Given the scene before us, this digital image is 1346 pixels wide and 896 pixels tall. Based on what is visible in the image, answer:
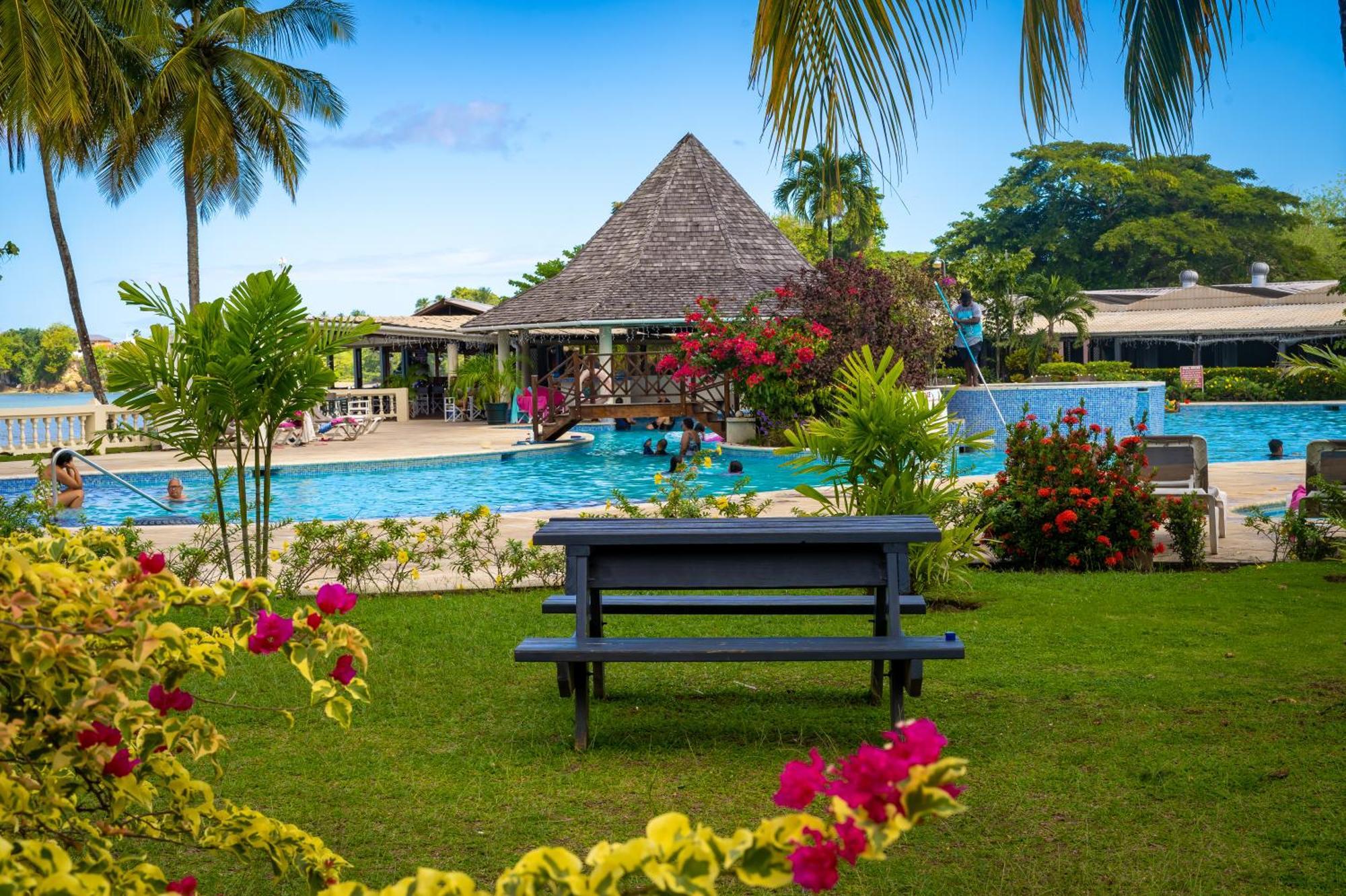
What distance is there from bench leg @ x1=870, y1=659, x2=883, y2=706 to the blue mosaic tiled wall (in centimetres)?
1704

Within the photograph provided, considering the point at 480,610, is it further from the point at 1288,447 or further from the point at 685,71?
the point at 685,71

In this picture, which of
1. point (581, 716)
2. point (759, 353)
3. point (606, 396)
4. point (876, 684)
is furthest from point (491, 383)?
point (581, 716)

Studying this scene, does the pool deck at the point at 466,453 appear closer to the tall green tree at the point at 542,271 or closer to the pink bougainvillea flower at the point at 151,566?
the pink bougainvillea flower at the point at 151,566

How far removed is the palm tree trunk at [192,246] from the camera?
89.1ft

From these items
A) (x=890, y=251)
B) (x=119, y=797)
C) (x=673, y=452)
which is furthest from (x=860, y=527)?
(x=890, y=251)

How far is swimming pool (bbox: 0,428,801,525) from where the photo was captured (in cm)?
1563

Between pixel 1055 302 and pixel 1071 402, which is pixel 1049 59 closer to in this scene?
pixel 1071 402

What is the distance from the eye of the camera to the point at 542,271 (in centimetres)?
4062

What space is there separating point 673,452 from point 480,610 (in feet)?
50.8

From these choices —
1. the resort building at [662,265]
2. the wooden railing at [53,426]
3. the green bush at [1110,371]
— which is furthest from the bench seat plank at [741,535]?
the green bush at [1110,371]

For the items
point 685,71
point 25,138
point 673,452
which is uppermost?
point 685,71

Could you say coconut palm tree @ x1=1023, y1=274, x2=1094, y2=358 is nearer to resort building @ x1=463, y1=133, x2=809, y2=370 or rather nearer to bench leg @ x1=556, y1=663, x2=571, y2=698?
resort building @ x1=463, y1=133, x2=809, y2=370

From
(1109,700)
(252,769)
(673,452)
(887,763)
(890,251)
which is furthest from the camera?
(890,251)

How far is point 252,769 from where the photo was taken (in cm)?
411
